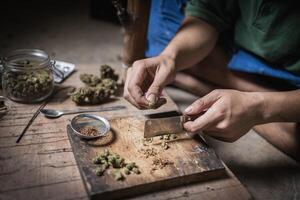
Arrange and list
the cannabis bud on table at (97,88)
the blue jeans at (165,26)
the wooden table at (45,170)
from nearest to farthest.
Answer: the wooden table at (45,170) → the cannabis bud on table at (97,88) → the blue jeans at (165,26)

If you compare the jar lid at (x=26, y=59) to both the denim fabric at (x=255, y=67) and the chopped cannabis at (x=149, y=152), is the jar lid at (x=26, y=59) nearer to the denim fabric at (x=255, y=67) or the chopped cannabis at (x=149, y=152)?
the chopped cannabis at (x=149, y=152)

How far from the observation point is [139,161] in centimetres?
113

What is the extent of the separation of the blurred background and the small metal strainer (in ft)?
1.75

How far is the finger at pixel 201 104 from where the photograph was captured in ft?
3.89

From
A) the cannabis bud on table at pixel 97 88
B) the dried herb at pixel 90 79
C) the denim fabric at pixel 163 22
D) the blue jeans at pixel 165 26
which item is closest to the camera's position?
the cannabis bud on table at pixel 97 88

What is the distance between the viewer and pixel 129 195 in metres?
1.04

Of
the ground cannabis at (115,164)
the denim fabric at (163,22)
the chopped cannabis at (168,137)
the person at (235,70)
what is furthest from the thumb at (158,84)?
the denim fabric at (163,22)

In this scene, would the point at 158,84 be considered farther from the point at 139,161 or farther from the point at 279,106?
the point at 279,106

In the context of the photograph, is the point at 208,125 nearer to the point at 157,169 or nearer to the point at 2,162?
the point at 157,169

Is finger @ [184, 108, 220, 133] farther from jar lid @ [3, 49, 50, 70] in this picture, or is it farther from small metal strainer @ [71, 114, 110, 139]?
jar lid @ [3, 49, 50, 70]

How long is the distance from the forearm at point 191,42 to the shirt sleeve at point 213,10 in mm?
24

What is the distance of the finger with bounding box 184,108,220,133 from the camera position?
115 cm

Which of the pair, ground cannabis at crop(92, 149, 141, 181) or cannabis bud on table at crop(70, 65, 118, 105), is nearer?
ground cannabis at crop(92, 149, 141, 181)

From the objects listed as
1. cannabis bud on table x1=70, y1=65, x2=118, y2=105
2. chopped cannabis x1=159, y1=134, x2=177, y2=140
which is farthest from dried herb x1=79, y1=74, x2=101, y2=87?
chopped cannabis x1=159, y1=134, x2=177, y2=140
